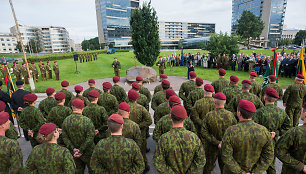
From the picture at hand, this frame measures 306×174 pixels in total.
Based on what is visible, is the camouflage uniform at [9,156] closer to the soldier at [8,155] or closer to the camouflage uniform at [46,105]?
the soldier at [8,155]

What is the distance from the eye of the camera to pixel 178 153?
237 cm

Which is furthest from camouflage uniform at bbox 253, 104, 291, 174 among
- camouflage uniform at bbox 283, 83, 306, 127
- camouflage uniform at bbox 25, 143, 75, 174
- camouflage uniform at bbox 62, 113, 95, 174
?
camouflage uniform at bbox 25, 143, 75, 174

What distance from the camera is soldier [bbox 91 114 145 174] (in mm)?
2369

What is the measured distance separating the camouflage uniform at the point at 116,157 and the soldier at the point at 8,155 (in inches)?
50.0

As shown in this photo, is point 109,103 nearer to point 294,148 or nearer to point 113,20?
point 294,148

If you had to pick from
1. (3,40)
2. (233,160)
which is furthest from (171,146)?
(3,40)

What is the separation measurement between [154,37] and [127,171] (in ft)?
59.5

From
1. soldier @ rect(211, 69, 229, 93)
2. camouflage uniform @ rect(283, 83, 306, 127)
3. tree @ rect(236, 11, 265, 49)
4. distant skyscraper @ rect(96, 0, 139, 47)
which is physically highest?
distant skyscraper @ rect(96, 0, 139, 47)

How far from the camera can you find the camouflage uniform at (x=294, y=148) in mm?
2482

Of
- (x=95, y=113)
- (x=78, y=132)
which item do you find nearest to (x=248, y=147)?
(x=78, y=132)

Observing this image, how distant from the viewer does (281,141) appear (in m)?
2.66

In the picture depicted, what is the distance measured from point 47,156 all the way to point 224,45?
2229 cm

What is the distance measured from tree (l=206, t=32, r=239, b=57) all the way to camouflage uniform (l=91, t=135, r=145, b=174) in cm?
2137

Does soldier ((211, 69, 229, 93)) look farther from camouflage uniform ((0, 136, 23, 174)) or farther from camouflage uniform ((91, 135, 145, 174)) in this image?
camouflage uniform ((0, 136, 23, 174))
